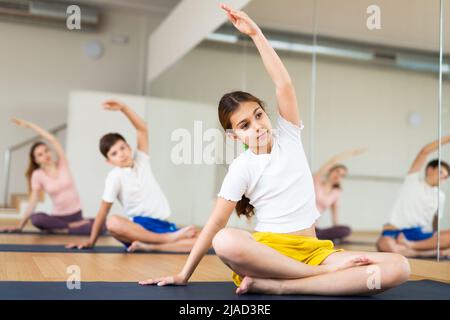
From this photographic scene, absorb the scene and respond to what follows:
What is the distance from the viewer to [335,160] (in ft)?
14.6

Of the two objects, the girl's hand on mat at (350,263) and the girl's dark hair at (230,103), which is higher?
the girl's dark hair at (230,103)

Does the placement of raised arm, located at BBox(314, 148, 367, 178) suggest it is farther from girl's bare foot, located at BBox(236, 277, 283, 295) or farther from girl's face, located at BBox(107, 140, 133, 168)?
girl's bare foot, located at BBox(236, 277, 283, 295)

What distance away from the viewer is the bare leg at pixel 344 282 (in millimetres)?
1724

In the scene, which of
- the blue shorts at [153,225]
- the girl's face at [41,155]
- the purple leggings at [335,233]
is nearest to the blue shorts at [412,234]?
the purple leggings at [335,233]

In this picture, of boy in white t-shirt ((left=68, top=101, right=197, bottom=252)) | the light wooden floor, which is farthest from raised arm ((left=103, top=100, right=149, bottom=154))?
the light wooden floor

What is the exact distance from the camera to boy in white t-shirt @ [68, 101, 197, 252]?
336 centimetres

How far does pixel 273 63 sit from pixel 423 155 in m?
1.93

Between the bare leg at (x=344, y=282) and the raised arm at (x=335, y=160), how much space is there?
262 centimetres

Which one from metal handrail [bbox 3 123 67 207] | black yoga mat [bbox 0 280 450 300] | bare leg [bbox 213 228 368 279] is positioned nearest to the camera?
black yoga mat [bbox 0 280 450 300]

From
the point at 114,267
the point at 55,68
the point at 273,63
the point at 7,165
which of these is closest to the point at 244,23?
the point at 273,63

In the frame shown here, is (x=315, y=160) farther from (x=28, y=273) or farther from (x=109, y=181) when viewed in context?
(x=28, y=273)

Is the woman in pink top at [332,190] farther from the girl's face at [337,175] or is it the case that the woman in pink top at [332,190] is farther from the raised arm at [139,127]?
the raised arm at [139,127]

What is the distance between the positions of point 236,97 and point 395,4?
1.87 m

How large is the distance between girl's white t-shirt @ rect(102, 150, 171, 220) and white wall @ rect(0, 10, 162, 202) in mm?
4065
